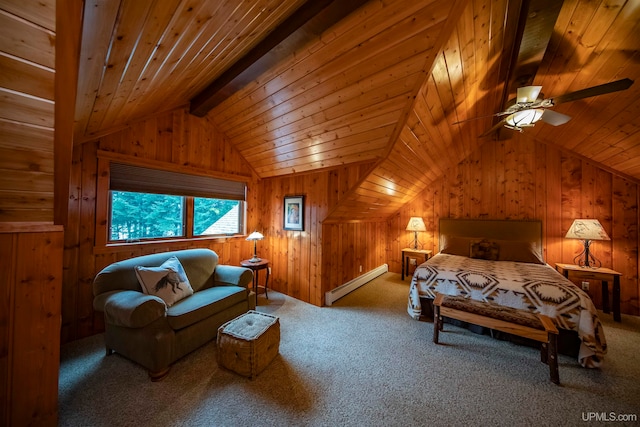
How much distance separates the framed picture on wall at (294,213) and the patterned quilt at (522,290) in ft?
5.96

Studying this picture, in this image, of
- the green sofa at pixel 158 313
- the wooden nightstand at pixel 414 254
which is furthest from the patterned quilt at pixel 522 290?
the green sofa at pixel 158 313

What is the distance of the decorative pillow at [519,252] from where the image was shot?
3231 mm

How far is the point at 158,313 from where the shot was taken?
5.70 feet

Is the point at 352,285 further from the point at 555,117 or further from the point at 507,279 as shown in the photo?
the point at 555,117

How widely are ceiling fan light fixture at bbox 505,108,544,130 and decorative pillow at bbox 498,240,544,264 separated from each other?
2.03 m

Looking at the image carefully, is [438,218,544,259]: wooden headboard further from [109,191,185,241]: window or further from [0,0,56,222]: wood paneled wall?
[0,0,56,222]: wood paneled wall

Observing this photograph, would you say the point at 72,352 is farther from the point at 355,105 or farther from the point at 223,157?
the point at 355,105

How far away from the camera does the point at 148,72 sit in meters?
1.63

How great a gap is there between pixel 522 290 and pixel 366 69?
8.58 feet

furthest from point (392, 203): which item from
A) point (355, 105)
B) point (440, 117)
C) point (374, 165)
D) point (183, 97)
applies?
point (183, 97)

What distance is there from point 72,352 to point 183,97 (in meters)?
2.84

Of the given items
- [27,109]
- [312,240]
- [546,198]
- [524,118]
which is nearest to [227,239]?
[312,240]

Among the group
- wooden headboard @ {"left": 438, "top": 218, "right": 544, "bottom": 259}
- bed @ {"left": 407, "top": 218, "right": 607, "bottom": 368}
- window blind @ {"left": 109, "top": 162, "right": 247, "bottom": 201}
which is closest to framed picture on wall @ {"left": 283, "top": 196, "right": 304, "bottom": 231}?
window blind @ {"left": 109, "top": 162, "right": 247, "bottom": 201}

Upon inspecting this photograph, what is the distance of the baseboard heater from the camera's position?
3.23m
